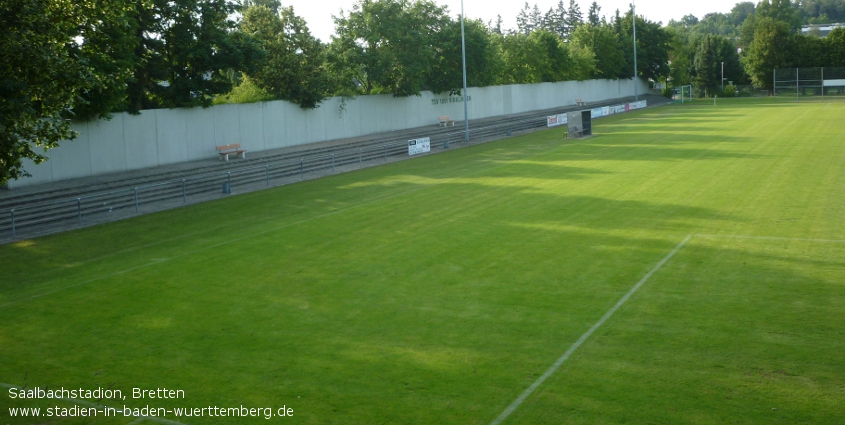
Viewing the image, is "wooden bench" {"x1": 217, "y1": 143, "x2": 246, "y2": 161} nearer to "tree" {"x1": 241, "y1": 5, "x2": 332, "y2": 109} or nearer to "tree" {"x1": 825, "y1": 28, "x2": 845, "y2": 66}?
"tree" {"x1": 241, "y1": 5, "x2": 332, "y2": 109}

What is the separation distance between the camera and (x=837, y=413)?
8.63 meters

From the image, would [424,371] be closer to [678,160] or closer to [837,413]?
[837,413]

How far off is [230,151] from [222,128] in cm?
193

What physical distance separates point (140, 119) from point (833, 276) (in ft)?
94.6

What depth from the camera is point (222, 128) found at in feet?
125

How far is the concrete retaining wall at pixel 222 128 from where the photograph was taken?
3042cm

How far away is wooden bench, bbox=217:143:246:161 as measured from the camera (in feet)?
Result: 119

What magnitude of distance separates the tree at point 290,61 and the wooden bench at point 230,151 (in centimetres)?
589

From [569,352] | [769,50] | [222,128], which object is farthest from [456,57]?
[569,352]

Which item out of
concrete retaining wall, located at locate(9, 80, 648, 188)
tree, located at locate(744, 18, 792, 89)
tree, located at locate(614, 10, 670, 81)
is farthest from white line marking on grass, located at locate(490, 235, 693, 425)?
tree, located at locate(614, 10, 670, 81)

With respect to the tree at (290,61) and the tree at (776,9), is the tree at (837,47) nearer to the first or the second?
the tree at (776,9)

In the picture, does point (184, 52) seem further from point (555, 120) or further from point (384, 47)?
point (555, 120)

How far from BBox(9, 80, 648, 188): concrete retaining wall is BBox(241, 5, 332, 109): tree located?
105 cm

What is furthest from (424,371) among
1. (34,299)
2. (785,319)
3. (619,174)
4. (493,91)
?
(493,91)
